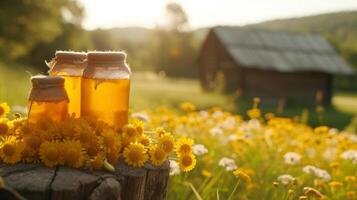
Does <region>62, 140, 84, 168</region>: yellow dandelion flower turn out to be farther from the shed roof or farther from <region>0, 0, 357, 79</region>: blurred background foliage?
the shed roof

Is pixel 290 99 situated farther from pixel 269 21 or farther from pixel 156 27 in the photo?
pixel 269 21

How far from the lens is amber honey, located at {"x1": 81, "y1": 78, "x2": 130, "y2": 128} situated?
2.46 metres

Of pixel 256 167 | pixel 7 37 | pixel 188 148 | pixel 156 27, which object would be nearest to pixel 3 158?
pixel 188 148

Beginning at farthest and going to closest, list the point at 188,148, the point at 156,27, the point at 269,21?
the point at 269,21 → the point at 156,27 → the point at 188,148

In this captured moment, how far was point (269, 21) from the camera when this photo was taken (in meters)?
106

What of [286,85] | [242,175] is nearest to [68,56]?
[242,175]

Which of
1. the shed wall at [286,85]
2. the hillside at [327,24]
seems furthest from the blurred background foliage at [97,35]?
the shed wall at [286,85]

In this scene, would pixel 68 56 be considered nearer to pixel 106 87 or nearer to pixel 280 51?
pixel 106 87

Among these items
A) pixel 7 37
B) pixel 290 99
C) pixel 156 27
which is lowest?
pixel 290 99

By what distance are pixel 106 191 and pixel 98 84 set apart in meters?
0.55

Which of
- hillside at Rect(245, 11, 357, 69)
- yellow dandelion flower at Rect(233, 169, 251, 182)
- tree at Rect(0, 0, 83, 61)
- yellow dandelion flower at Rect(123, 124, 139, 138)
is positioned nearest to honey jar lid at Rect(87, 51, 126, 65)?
yellow dandelion flower at Rect(123, 124, 139, 138)

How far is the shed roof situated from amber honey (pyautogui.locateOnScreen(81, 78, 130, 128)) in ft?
65.0

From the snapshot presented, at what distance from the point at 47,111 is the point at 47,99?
0.42 ft

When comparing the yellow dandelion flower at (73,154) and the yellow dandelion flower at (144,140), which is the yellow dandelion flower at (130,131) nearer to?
the yellow dandelion flower at (144,140)
